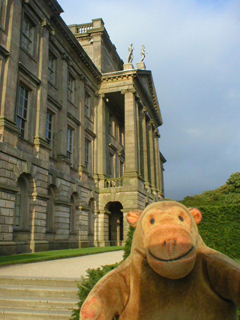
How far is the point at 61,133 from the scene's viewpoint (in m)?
20.4

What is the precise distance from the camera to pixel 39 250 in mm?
15414

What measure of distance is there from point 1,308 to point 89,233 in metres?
17.7

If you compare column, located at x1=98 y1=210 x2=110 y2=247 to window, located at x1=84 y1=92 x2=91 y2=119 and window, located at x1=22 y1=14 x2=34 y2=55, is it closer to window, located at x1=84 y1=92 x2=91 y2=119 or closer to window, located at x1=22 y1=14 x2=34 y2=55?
window, located at x1=84 y1=92 x2=91 y2=119

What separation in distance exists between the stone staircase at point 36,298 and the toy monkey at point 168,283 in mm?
4127

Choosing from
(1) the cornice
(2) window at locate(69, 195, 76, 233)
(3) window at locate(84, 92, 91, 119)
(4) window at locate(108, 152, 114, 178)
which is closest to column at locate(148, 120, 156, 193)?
(4) window at locate(108, 152, 114, 178)

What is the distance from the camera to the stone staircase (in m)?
6.04

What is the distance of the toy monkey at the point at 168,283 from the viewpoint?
6.73 feet

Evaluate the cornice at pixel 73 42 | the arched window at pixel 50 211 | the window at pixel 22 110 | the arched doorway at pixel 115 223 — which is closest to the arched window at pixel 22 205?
the window at pixel 22 110

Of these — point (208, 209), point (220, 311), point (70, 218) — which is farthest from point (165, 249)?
point (70, 218)

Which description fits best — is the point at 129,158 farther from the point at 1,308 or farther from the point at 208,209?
the point at 1,308

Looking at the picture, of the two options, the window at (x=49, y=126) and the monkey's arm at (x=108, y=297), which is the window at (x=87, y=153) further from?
the monkey's arm at (x=108, y=297)

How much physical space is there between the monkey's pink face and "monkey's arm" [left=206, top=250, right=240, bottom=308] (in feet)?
0.85

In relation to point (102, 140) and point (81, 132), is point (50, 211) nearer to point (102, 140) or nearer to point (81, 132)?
point (81, 132)

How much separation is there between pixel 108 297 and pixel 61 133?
18.9m
